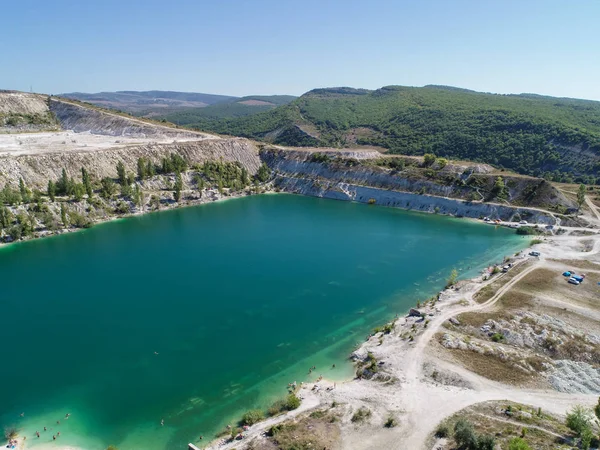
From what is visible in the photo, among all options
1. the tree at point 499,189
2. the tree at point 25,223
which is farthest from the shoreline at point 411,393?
the tree at point 25,223

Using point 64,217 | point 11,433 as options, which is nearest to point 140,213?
point 64,217

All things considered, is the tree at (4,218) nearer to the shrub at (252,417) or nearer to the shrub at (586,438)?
the shrub at (252,417)

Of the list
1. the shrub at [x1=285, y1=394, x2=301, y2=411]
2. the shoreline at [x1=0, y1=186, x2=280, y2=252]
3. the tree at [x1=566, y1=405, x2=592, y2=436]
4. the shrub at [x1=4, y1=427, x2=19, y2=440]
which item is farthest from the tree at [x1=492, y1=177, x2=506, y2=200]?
the shrub at [x1=4, y1=427, x2=19, y2=440]

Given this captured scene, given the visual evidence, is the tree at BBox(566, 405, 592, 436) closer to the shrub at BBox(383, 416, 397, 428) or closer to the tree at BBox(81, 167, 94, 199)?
the shrub at BBox(383, 416, 397, 428)

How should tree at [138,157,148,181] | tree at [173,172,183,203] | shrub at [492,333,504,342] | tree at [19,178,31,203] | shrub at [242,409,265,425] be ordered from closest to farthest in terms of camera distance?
shrub at [242,409,265,425], shrub at [492,333,504,342], tree at [19,178,31,203], tree at [138,157,148,181], tree at [173,172,183,203]

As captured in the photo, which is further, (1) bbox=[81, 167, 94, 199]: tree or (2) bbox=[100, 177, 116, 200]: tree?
(2) bbox=[100, 177, 116, 200]: tree

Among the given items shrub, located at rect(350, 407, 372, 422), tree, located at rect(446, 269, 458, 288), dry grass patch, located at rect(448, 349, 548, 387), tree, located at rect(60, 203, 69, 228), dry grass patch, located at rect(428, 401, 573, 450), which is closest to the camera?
dry grass patch, located at rect(428, 401, 573, 450)

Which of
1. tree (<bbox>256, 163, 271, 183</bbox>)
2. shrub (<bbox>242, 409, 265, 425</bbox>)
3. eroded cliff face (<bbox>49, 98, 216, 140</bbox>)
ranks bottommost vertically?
shrub (<bbox>242, 409, 265, 425</bbox>)
